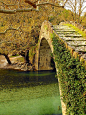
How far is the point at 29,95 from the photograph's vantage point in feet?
34.5

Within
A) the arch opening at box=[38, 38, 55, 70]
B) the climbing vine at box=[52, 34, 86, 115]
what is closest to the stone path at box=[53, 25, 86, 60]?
the climbing vine at box=[52, 34, 86, 115]

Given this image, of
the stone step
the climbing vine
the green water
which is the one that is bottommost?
the green water

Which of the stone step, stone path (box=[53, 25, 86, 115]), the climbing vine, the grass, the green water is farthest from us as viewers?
the green water

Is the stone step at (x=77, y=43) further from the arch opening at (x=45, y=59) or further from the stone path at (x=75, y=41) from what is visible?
the arch opening at (x=45, y=59)

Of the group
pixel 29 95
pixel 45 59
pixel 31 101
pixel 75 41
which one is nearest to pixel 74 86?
pixel 75 41

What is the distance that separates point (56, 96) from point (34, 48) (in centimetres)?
939

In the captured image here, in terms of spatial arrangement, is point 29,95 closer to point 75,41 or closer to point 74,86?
point 75,41

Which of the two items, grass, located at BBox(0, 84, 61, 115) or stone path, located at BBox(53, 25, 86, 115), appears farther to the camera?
grass, located at BBox(0, 84, 61, 115)

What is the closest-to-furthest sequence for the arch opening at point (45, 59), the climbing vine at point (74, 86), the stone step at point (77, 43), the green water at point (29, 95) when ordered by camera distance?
the climbing vine at point (74, 86)
the stone step at point (77, 43)
the green water at point (29, 95)
the arch opening at point (45, 59)

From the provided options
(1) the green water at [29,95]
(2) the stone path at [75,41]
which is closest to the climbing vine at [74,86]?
(2) the stone path at [75,41]

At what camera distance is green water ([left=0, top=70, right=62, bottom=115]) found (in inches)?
328

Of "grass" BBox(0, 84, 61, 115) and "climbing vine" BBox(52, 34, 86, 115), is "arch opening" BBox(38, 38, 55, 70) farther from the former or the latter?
"climbing vine" BBox(52, 34, 86, 115)

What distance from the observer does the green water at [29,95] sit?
8320 mm

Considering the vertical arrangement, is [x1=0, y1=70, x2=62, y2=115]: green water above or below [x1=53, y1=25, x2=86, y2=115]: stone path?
below
